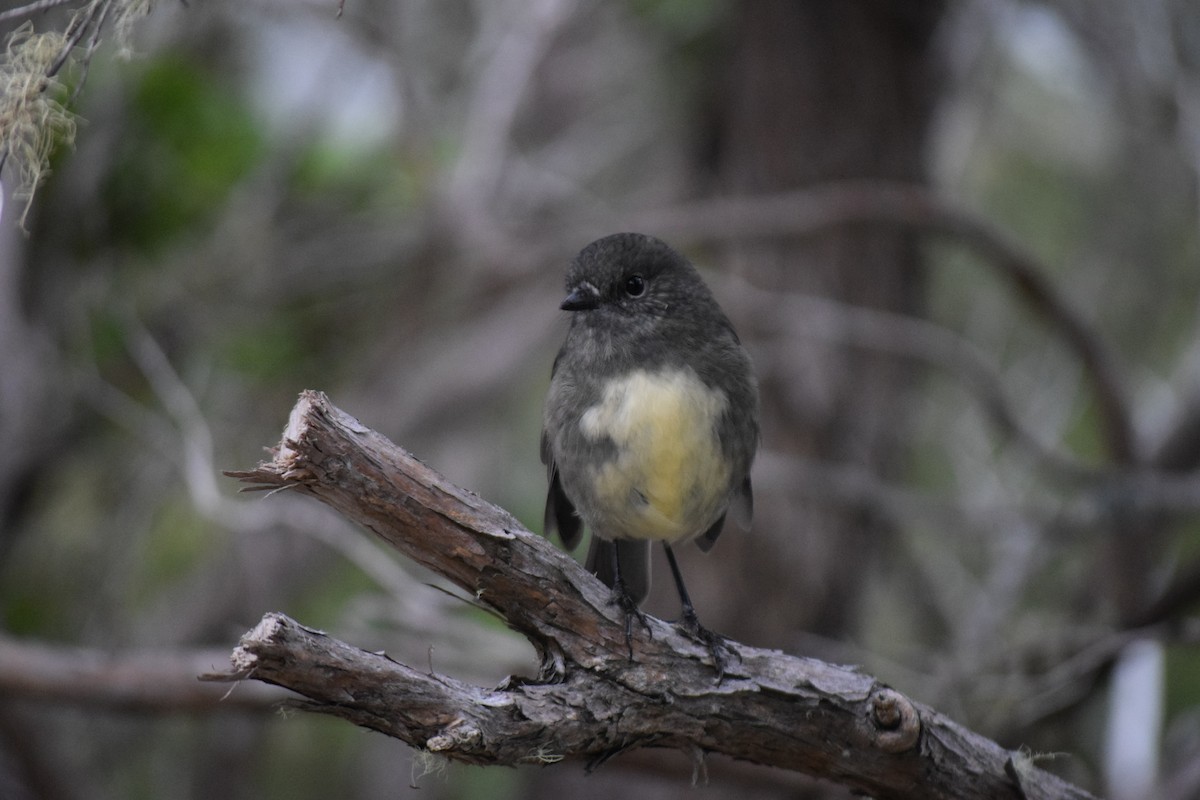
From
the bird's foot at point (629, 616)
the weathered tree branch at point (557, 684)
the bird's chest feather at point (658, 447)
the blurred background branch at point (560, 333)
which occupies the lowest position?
the weathered tree branch at point (557, 684)

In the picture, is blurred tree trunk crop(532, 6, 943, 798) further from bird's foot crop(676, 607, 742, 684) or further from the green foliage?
bird's foot crop(676, 607, 742, 684)

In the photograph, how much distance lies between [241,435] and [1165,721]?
4.76m

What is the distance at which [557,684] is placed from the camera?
236 cm

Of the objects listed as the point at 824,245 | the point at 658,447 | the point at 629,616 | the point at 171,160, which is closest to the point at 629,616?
the point at 629,616

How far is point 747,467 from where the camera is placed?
3338 millimetres

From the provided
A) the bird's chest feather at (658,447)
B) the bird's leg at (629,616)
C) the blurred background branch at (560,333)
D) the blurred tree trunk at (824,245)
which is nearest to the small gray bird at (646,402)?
the bird's chest feather at (658,447)

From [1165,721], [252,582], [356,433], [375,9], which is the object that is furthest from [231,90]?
[1165,721]

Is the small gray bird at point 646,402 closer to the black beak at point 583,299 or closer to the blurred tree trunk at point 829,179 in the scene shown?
the black beak at point 583,299

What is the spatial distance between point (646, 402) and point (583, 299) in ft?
1.37

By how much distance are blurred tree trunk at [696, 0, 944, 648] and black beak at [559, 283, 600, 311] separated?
2083mm

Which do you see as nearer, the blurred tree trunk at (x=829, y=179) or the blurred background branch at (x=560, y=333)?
the blurred background branch at (x=560, y=333)

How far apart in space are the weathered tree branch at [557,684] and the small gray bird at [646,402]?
40 cm

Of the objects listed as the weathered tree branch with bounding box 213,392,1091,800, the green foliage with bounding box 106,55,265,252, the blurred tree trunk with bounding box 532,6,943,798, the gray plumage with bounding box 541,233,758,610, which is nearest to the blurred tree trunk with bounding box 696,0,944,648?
the blurred tree trunk with bounding box 532,6,943,798

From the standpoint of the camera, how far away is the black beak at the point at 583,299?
10.8 ft
